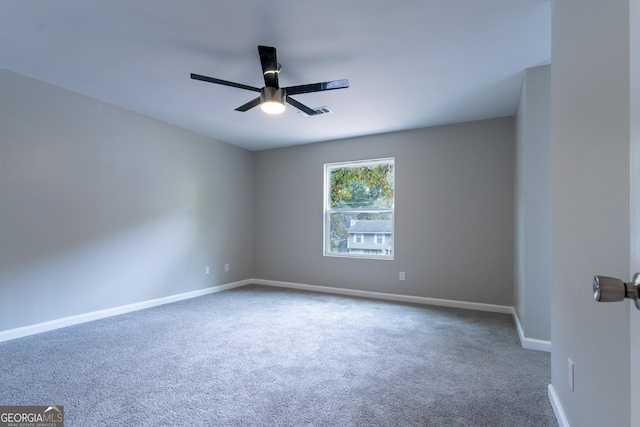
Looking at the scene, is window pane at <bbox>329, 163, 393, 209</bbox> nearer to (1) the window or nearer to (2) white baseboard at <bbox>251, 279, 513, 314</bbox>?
(1) the window

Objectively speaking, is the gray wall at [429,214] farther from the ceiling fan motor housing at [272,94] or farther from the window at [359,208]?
the ceiling fan motor housing at [272,94]

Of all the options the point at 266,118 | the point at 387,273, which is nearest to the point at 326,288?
the point at 387,273

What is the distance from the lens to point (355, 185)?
5.16 m

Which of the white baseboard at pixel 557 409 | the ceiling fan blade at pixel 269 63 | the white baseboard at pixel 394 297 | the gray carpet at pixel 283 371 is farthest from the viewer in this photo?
the white baseboard at pixel 394 297

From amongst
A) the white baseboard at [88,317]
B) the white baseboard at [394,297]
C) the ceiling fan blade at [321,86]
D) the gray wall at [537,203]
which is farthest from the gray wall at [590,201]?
the white baseboard at [88,317]

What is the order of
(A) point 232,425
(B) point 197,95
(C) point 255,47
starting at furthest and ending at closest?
(B) point 197,95, (C) point 255,47, (A) point 232,425

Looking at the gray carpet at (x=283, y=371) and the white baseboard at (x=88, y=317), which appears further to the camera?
the white baseboard at (x=88, y=317)

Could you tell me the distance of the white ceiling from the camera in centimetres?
211

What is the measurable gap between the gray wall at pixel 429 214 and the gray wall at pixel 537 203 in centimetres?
125

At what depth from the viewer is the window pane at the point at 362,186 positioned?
4.88 m

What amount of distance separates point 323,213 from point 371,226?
838 mm

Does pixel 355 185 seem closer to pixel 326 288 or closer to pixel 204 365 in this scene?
pixel 326 288

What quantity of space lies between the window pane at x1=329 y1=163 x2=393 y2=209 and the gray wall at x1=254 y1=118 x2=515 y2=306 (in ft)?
0.58

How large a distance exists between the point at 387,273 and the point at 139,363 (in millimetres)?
3310
